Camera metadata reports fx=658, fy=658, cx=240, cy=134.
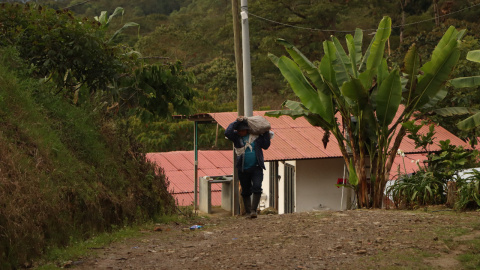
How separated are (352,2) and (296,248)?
35239mm

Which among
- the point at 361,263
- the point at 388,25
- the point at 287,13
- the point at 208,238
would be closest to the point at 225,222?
the point at 208,238

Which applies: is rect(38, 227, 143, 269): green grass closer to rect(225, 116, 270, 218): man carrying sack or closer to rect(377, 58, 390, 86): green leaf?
rect(225, 116, 270, 218): man carrying sack

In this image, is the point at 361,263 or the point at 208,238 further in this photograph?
the point at 208,238

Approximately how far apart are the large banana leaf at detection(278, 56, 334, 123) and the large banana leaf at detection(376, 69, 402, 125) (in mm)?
1011

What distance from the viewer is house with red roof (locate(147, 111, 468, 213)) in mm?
17438

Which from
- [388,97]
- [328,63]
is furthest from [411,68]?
[328,63]

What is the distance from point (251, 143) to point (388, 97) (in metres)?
3.00

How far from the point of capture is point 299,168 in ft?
63.5

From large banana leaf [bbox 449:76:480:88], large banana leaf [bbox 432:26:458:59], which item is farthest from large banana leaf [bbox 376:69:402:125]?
large banana leaf [bbox 449:76:480:88]

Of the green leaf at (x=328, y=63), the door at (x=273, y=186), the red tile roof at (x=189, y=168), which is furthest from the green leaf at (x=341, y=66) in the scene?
the red tile roof at (x=189, y=168)

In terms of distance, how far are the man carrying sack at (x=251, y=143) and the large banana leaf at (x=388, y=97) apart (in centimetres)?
259

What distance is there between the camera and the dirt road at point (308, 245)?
23.1ft

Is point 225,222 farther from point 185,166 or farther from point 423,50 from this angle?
point 423,50

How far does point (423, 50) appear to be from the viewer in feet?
95.3
